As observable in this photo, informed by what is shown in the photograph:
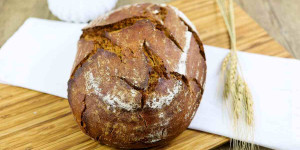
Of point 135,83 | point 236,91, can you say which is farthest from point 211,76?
point 135,83

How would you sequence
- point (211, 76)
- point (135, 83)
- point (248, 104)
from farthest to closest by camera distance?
point (211, 76), point (248, 104), point (135, 83)

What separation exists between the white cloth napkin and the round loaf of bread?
0.27 meters

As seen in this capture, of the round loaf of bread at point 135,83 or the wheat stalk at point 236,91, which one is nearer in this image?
the round loaf of bread at point 135,83

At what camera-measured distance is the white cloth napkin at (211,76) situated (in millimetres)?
1555

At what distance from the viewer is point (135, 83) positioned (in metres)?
1.29

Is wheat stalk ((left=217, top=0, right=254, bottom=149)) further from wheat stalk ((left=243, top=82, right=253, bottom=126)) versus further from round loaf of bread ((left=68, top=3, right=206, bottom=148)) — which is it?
round loaf of bread ((left=68, top=3, right=206, bottom=148))

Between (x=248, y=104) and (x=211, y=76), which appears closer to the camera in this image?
(x=248, y=104)

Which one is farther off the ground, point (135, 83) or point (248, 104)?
point (135, 83)

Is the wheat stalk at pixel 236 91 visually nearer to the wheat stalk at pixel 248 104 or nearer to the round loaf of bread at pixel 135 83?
the wheat stalk at pixel 248 104

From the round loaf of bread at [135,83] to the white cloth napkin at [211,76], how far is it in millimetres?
274

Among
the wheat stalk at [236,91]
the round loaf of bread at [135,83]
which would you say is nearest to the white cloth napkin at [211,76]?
the wheat stalk at [236,91]

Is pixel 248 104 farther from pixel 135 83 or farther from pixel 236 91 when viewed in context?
pixel 135 83

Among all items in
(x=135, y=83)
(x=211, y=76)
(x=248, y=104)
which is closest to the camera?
(x=135, y=83)

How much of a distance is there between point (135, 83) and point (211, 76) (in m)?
0.65
